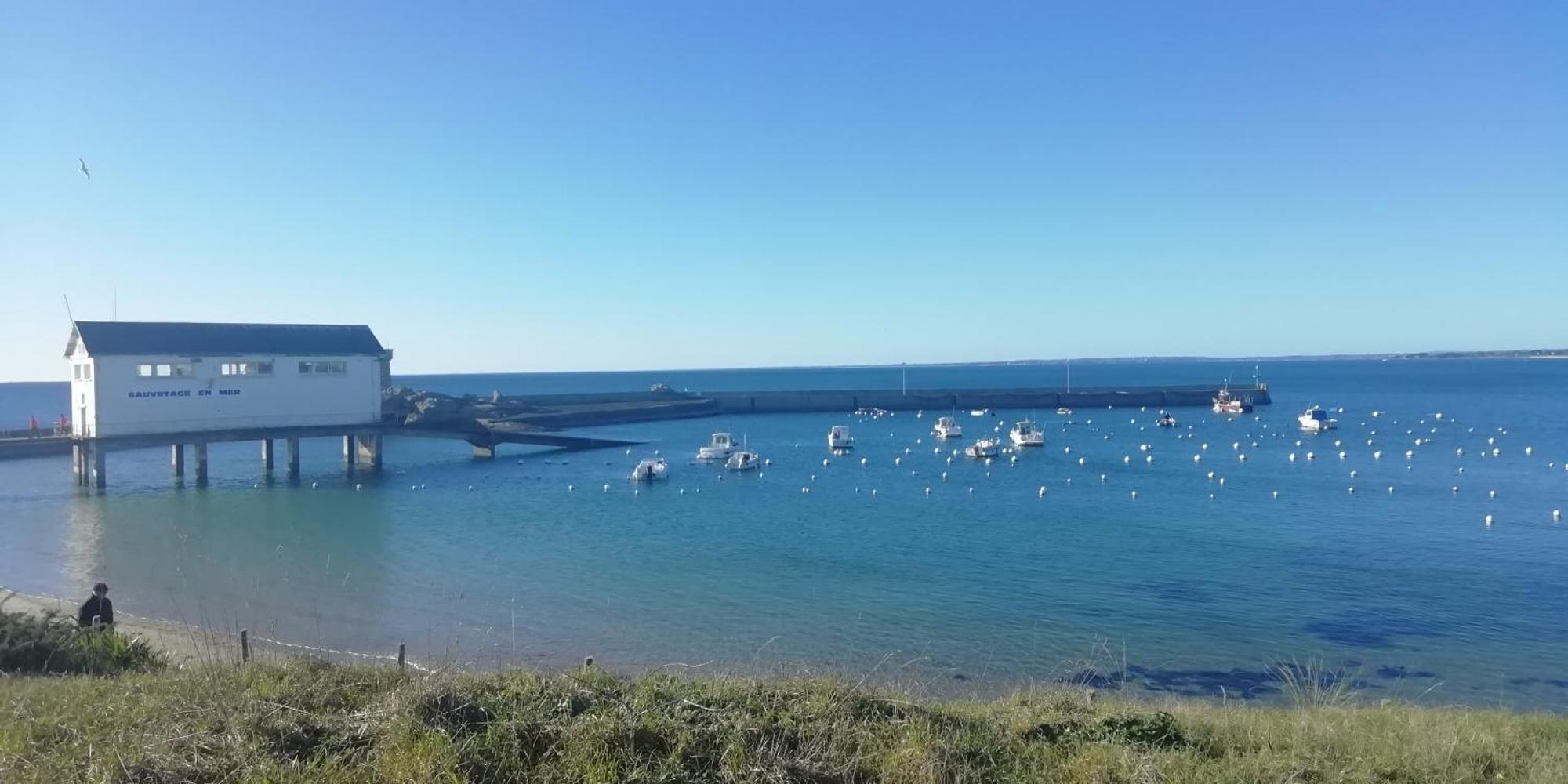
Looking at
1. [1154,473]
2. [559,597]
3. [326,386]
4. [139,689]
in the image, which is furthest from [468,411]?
[139,689]

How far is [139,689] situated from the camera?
7445 millimetres

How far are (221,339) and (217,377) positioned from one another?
6.51 feet

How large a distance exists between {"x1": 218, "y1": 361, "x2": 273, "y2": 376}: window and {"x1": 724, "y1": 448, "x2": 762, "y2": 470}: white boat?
76.7 feet

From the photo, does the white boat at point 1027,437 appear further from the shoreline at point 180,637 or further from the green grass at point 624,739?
the green grass at point 624,739

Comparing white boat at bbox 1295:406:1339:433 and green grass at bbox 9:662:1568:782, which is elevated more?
green grass at bbox 9:662:1568:782

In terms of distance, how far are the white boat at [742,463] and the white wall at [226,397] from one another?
1931 cm

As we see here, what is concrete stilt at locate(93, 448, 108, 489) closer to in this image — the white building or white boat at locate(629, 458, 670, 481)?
the white building

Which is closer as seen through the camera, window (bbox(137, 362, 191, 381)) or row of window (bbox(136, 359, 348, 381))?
window (bbox(137, 362, 191, 381))

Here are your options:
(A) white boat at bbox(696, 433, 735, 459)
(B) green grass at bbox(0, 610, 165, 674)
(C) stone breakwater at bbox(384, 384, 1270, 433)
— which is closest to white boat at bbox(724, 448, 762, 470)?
(A) white boat at bbox(696, 433, 735, 459)

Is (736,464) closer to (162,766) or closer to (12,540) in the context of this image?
(12,540)

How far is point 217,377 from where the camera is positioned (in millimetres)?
46656

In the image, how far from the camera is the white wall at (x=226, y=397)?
43219mm

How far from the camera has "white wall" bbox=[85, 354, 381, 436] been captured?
43219mm

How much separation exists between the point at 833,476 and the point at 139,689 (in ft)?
145
